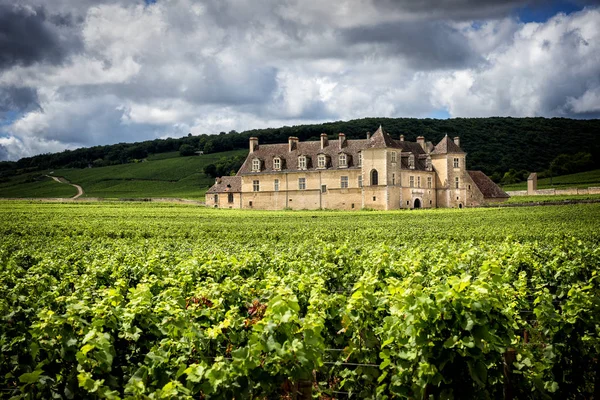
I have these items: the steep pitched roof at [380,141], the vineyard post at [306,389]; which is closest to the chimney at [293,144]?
the steep pitched roof at [380,141]

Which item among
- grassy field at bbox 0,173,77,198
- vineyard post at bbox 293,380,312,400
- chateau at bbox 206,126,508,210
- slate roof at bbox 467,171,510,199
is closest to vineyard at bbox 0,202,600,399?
vineyard post at bbox 293,380,312,400

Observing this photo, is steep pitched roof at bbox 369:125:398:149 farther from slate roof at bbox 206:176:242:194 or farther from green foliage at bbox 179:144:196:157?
green foliage at bbox 179:144:196:157

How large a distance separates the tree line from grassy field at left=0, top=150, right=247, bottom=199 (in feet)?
38.8

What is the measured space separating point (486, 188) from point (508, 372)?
76561mm

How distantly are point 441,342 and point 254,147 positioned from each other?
3273 inches

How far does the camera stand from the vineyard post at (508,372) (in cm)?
764

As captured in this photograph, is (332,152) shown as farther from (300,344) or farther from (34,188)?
(300,344)

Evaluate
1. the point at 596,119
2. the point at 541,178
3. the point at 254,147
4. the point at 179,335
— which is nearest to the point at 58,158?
the point at 254,147

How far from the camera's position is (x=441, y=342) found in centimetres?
685

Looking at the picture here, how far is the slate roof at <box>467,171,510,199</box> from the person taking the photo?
79188 millimetres

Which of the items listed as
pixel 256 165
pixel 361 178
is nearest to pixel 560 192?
pixel 361 178

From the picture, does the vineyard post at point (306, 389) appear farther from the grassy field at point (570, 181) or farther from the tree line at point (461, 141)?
the tree line at point (461, 141)

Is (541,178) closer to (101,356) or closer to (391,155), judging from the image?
(391,155)

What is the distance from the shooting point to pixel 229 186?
88062 millimetres
